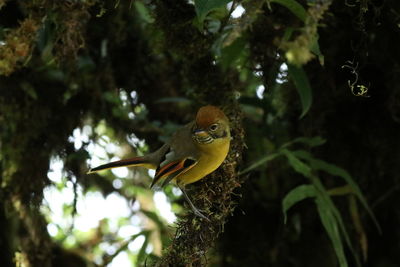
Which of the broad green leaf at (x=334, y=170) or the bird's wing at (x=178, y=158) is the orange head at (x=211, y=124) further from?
the broad green leaf at (x=334, y=170)

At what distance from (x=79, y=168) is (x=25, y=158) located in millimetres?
308

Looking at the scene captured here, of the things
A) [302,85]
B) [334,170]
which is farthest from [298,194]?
[302,85]

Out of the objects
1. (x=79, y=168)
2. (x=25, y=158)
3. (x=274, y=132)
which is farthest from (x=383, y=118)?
(x=25, y=158)

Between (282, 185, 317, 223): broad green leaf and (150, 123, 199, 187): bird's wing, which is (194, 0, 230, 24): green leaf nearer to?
(150, 123, 199, 187): bird's wing

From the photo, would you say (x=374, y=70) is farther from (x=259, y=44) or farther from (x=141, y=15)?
(x=141, y=15)

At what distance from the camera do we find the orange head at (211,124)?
8.09 ft

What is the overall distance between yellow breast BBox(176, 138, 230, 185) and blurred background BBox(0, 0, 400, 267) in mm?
71

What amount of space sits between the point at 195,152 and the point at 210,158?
0.14m

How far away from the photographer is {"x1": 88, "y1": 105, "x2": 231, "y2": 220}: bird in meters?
2.47

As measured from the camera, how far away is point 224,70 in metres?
2.83

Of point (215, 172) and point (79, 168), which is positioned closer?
point (215, 172)

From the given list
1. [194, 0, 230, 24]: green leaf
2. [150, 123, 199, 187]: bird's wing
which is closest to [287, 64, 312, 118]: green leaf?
[150, 123, 199, 187]: bird's wing

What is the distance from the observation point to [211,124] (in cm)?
247

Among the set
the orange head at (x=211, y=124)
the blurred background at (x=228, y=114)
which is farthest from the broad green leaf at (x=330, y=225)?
the orange head at (x=211, y=124)
